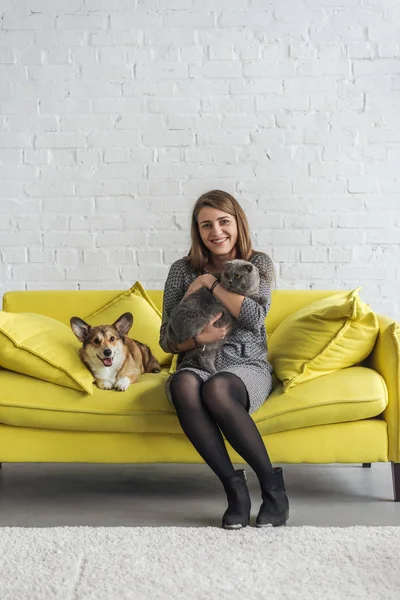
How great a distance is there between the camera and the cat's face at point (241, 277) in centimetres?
261

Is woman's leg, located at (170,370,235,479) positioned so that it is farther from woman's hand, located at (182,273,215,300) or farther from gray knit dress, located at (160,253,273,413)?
woman's hand, located at (182,273,215,300)

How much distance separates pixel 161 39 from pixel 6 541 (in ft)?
8.73

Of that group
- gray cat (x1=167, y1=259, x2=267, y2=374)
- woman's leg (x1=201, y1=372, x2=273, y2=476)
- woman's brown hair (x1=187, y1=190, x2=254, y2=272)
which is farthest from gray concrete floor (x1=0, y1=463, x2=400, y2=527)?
woman's brown hair (x1=187, y1=190, x2=254, y2=272)

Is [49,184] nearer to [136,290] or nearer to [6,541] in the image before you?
[136,290]

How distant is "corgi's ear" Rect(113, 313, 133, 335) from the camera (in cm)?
297

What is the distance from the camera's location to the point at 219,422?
7.99ft

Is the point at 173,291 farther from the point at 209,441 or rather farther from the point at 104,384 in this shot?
the point at 209,441

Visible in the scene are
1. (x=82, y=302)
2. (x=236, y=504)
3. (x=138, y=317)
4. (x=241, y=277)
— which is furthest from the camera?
(x=82, y=302)

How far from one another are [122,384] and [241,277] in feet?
1.96

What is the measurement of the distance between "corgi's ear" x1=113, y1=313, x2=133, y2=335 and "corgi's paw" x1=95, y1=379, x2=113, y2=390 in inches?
9.8

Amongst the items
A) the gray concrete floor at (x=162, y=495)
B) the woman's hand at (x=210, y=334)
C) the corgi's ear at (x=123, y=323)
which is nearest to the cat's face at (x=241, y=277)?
the woman's hand at (x=210, y=334)

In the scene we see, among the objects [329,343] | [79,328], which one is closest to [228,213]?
[329,343]

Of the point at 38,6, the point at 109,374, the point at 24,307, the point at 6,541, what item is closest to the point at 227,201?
the point at 109,374

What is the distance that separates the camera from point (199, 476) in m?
3.15
